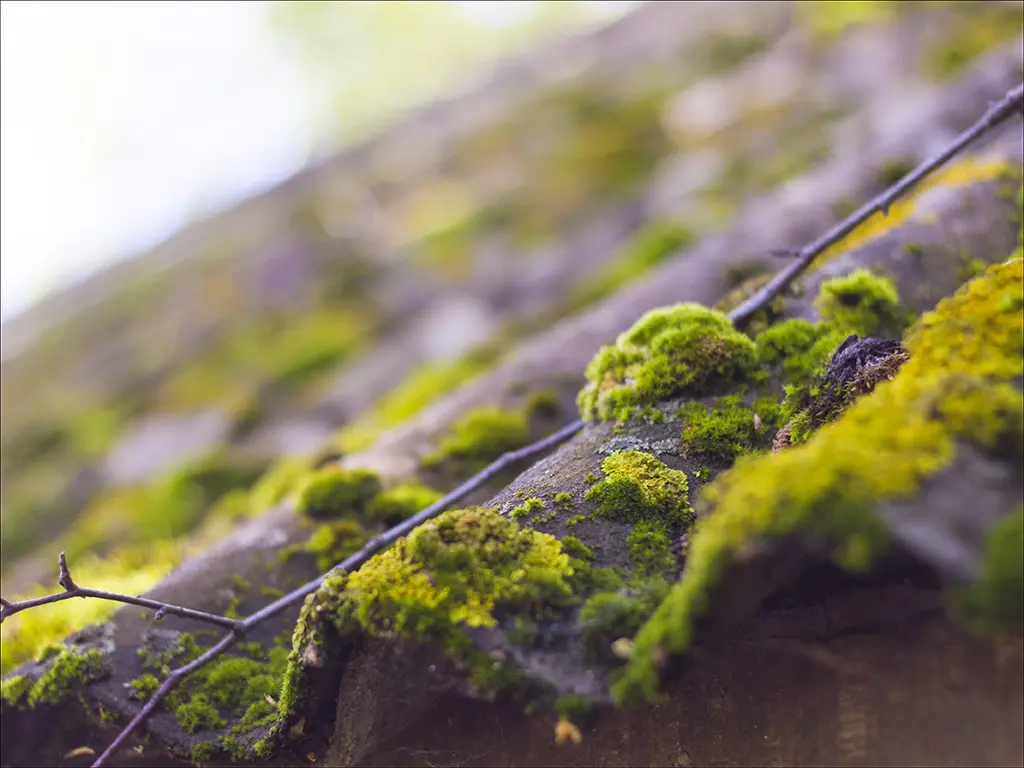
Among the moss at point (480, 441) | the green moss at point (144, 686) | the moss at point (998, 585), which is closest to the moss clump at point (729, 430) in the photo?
the moss at point (998, 585)

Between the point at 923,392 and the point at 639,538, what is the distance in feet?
3.46

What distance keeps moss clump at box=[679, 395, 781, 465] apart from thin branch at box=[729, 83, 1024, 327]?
84 centimetres

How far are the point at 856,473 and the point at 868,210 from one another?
8.58 feet

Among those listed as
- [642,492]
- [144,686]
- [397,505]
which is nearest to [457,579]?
[642,492]

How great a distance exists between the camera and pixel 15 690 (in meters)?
3.36

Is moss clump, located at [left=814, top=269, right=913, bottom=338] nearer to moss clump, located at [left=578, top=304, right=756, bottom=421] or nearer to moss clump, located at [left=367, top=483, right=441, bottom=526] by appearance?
moss clump, located at [left=578, top=304, right=756, bottom=421]

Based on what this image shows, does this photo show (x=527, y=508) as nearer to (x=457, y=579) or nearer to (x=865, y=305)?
(x=457, y=579)

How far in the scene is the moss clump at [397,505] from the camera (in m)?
4.36

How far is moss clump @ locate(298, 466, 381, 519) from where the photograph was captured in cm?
445

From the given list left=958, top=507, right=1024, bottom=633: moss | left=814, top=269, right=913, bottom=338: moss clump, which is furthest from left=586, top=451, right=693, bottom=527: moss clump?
left=814, top=269, right=913, bottom=338: moss clump

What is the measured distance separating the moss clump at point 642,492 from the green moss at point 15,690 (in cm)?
283

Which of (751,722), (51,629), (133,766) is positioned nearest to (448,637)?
(751,722)

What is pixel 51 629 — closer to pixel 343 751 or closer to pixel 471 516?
pixel 343 751

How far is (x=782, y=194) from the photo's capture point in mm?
7105
